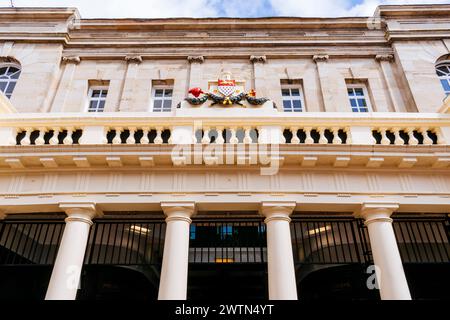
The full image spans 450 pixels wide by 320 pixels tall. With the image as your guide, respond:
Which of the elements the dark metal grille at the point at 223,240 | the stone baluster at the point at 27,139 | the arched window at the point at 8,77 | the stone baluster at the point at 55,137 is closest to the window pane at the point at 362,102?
the dark metal grille at the point at 223,240

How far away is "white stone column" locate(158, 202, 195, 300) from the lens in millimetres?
6723

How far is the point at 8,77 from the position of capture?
1472cm

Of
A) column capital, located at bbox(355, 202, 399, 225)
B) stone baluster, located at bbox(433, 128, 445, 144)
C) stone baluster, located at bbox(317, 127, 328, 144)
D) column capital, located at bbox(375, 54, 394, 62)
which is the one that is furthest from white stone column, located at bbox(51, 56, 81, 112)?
column capital, located at bbox(375, 54, 394, 62)

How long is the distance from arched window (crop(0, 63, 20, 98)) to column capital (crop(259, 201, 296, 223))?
12.7 m

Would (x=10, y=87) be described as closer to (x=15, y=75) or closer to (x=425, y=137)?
(x=15, y=75)


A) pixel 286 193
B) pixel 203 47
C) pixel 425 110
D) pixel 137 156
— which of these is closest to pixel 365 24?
pixel 425 110

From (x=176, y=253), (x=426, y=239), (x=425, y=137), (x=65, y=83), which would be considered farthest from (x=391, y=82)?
(x=65, y=83)

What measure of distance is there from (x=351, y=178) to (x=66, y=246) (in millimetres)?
6635

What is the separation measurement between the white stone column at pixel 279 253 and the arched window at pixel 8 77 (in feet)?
42.2

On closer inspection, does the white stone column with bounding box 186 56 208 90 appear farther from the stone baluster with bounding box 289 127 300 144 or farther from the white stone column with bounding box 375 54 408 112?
the white stone column with bounding box 375 54 408 112

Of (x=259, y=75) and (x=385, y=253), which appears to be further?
(x=259, y=75)

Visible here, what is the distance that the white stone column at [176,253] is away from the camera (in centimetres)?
672

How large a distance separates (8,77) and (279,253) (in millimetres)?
14372
